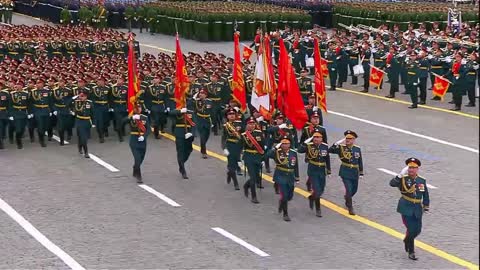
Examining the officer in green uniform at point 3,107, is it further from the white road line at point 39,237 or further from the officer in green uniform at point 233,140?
the officer in green uniform at point 233,140

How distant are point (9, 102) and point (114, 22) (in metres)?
25.2

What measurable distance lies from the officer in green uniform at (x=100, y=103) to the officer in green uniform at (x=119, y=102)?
0.17 m

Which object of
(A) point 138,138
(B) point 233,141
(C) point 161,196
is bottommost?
(C) point 161,196

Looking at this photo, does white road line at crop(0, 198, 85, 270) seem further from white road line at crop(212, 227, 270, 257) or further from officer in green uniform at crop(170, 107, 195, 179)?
officer in green uniform at crop(170, 107, 195, 179)

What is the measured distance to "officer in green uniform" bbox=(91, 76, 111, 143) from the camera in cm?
2316

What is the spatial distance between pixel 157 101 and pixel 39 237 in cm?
811

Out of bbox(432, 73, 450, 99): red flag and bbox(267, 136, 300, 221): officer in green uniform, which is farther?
bbox(432, 73, 450, 99): red flag

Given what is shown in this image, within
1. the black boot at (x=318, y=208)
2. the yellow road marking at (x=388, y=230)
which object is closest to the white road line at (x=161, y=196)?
the yellow road marking at (x=388, y=230)

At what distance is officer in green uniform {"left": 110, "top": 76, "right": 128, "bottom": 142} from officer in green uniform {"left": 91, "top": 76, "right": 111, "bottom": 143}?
0.55ft

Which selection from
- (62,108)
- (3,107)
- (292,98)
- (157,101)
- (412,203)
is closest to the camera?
(412,203)

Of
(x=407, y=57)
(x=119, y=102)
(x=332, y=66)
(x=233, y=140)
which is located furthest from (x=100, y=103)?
(x=332, y=66)

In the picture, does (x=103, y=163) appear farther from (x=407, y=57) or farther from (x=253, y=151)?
(x=407, y=57)

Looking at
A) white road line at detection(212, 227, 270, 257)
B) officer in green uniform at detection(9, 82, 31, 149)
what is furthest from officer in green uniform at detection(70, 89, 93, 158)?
white road line at detection(212, 227, 270, 257)

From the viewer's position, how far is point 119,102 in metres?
23.5
